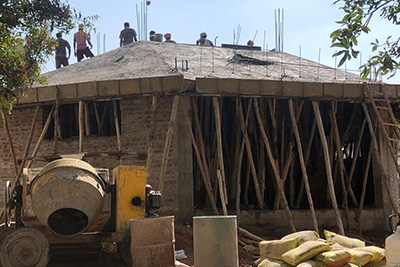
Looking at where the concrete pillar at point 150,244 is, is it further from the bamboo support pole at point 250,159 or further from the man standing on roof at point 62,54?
the man standing on roof at point 62,54

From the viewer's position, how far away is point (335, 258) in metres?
7.80

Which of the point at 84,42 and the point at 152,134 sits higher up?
the point at 84,42

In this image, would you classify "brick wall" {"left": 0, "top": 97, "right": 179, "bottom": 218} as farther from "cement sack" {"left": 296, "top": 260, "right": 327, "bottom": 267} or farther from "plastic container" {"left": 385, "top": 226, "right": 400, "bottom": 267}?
"plastic container" {"left": 385, "top": 226, "right": 400, "bottom": 267}

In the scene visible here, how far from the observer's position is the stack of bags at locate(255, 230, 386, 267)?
25.7 feet

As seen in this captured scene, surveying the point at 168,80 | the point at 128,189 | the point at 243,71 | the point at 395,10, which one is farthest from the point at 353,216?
the point at 395,10

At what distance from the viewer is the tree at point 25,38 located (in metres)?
8.84

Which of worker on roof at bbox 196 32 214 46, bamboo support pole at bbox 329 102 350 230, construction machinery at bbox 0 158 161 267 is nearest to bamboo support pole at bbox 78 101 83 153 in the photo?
construction machinery at bbox 0 158 161 267

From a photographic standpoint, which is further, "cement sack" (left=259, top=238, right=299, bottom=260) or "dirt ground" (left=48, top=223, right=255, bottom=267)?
"dirt ground" (left=48, top=223, right=255, bottom=267)

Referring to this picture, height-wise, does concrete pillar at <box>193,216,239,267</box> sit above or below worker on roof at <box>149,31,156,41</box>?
below

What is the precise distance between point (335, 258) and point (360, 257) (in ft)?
1.74

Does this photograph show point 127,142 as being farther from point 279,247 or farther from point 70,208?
point 279,247

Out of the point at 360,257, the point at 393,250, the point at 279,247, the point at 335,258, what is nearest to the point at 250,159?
the point at 279,247

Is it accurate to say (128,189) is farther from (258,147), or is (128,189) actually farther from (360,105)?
(360,105)

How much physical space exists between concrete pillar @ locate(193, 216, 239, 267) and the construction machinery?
3.64ft
